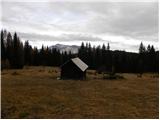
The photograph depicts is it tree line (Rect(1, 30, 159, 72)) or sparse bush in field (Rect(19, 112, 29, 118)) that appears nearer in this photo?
sparse bush in field (Rect(19, 112, 29, 118))

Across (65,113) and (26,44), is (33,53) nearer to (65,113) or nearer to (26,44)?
(26,44)

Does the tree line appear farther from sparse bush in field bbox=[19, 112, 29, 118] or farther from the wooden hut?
sparse bush in field bbox=[19, 112, 29, 118]

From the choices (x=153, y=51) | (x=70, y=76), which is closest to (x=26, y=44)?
(x=153, y=51)

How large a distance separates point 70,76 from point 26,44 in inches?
2166

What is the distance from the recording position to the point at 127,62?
254 ft

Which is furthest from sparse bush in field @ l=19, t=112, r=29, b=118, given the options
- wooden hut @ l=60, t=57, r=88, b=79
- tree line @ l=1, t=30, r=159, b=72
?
tree line @ l=1, t=30, r=159, b=72

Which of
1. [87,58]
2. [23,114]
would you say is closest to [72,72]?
[23,114]

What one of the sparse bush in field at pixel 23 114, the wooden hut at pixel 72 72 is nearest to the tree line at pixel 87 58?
the wooden hut at pixel 72 72

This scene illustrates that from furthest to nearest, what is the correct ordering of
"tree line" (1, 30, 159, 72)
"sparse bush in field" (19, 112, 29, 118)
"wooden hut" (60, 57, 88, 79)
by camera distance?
"tree line" (1, 30, 159, 72) < "wooden hut" (60, 57, 88, 79) < "sparse bush in field" (19, 112, 29, 118)

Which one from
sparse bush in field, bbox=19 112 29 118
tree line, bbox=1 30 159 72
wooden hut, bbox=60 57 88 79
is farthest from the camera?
tree line, bbox=1 30 159 72

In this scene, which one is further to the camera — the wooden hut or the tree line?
the tree line

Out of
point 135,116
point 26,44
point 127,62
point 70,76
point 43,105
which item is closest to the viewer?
point 135,116

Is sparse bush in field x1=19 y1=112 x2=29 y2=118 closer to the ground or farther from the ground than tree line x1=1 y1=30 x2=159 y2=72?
closer to the ground

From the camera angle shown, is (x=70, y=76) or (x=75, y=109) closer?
(x=75, y=109)
